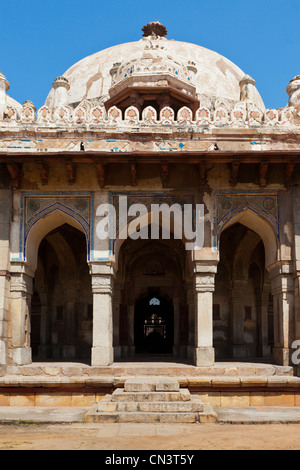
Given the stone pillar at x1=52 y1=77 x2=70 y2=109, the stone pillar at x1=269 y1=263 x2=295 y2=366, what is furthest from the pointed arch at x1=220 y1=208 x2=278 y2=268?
the stone pillar at x1=52 y1=77 x2=70 y2=109

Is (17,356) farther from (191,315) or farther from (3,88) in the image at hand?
(3,88)

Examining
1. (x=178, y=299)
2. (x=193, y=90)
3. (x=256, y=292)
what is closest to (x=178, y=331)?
(x=178, y=299)

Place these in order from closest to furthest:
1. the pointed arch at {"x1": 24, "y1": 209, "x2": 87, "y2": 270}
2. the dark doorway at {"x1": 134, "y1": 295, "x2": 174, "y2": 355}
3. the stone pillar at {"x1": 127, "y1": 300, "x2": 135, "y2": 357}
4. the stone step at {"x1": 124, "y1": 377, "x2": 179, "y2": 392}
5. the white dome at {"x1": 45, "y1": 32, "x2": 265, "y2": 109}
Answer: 1. the stone step at {"x1": 124, "y1": 377, "x2": 179, "y2": 392}
2. the pointed arch at {"x1": 24, "y1": 209, "x2": 87, "y2": 270}
3. the stone pillar at {"x1": 127, "y1": 300, "x2": 135, "y2": 357}
4. the dark doorway at {"x1": 134, "y1": 295, "x2": 174, "y2": 355}
5. the white dome at {"x1": 45, "y1": 32, "x2": 265, "y2": 109}

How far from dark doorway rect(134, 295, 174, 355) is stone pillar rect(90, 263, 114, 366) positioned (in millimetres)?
5090

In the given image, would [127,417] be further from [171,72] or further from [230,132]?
[171,72]

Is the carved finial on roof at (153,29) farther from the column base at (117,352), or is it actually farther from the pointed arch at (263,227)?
the column base at (117,352)

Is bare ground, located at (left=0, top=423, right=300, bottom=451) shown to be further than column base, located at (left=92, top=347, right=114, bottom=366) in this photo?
No

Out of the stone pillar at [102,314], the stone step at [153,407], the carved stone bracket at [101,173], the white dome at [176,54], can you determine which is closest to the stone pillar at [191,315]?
the stone pillar at [102,314]

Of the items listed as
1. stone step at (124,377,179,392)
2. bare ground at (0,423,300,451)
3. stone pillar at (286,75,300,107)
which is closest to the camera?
bare ground at (0,423,300,451)

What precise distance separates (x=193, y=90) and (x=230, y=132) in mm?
3521

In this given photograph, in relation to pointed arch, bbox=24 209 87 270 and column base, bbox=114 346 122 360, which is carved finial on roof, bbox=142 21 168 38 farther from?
column base, bbox=114 346 122 360

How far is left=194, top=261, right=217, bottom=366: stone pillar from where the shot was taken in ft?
31.8

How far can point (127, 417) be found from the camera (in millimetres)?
7031

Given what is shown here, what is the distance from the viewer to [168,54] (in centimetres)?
1379
